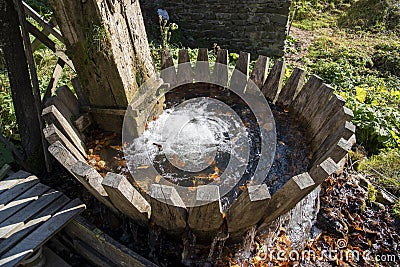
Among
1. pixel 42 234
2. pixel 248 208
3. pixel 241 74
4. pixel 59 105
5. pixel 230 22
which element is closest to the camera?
pixel 248 208

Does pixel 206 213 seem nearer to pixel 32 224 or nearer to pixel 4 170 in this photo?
pixel 32 224

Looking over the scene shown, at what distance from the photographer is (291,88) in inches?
118

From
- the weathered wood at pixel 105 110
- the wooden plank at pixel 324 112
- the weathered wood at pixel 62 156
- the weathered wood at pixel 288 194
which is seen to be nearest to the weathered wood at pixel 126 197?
the weathered wood at pixel 62 156

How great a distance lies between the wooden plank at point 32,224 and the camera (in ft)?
6.50

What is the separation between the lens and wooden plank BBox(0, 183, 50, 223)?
2.18 meters

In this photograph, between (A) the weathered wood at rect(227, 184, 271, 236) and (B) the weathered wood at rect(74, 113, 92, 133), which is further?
(B) the weathered wood at rect(74, 113, 92, 133)

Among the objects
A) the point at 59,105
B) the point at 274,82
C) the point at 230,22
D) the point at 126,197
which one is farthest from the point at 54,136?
the point at 230,22

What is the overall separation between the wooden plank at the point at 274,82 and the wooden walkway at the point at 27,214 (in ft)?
6.43

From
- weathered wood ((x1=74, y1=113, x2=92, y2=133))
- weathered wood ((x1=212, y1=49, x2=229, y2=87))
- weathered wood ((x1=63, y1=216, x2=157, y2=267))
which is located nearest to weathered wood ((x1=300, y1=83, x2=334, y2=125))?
weathered wood ((x1=212, y1=49, x2=229, y2=87))

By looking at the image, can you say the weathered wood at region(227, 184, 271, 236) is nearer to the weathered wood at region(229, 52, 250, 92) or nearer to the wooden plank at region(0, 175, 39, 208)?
the wooden plank at region(0, 175, 39, 208)

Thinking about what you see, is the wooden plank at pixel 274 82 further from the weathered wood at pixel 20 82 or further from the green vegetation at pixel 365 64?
the weathered wood at pixel 20 82

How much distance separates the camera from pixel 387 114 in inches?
156

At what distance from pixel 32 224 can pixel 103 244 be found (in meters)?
0.49

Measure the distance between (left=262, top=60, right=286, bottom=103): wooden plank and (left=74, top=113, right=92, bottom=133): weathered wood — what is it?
5.47ft
